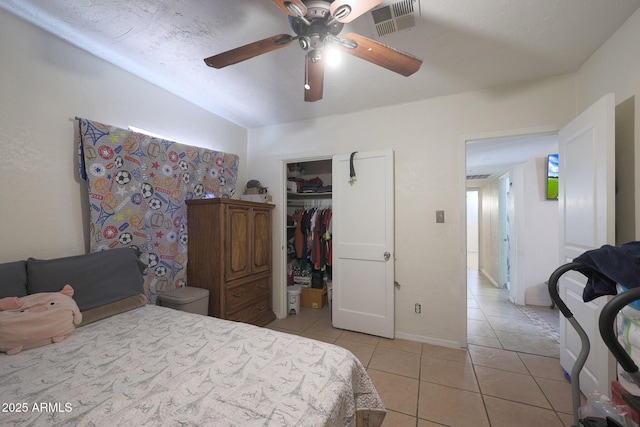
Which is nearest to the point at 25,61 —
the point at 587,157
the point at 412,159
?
the point at 412,159

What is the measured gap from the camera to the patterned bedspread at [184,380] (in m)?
0.80

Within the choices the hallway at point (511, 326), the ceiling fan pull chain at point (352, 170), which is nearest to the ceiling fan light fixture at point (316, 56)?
the ceiling fan pull chain at point (352, 170)

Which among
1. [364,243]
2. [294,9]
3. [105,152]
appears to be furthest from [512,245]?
[105,152]

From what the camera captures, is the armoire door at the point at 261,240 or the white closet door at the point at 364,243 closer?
the white closet door at the point at 364,243

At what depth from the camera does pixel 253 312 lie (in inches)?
106

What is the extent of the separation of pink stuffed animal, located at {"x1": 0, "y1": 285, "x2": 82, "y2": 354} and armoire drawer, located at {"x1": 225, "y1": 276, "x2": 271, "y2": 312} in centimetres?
113

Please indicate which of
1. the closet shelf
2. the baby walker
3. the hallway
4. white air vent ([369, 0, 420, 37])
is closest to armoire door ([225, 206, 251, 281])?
the closet shelf

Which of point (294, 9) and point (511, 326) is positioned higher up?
point (294, 9)

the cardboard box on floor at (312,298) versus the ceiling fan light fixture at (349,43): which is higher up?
the ceiling fan light fixture at (349,43)

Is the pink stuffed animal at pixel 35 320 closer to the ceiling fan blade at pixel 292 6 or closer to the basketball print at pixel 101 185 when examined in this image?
the basketball print at pixel 101 185

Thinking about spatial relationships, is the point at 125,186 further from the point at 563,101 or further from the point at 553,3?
the point at 563,101

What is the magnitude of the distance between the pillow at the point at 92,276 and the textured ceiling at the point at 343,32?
153 cm

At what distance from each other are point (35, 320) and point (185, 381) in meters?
0.98

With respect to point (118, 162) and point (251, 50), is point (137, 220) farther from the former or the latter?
point (251, 50)
